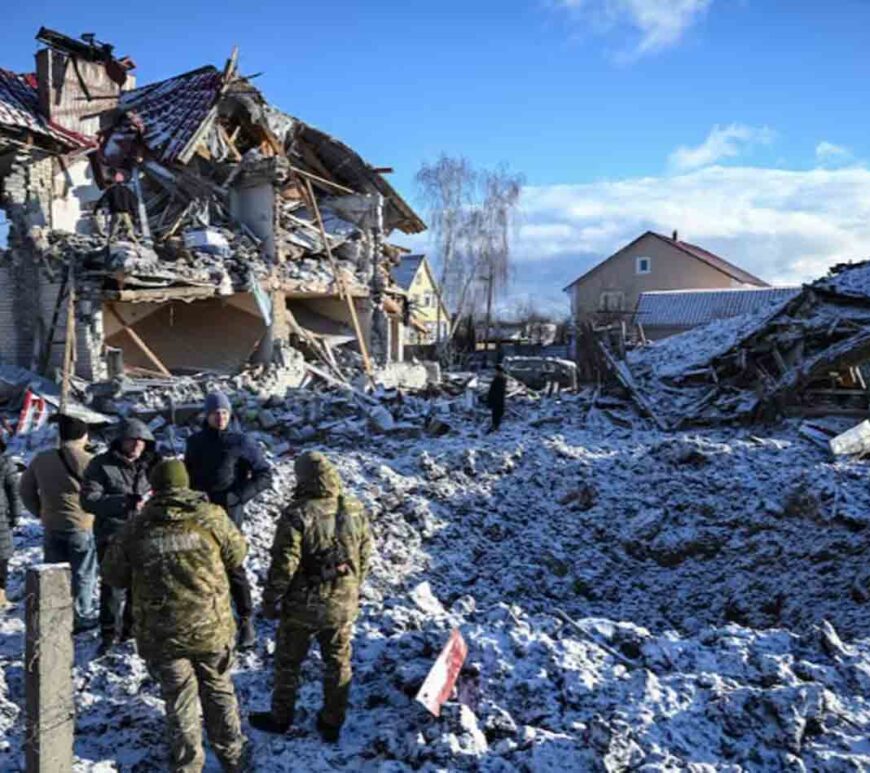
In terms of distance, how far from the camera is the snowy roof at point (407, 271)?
45.6m

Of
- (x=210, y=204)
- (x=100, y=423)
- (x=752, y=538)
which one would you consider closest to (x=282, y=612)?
(x=752, y=538)

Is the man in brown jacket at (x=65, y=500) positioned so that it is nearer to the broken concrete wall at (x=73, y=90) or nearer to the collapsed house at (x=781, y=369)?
the collapsed house at (x=781, y=369)

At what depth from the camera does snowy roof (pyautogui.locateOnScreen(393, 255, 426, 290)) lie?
45594 mm

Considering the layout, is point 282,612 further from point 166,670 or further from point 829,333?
point 829,333

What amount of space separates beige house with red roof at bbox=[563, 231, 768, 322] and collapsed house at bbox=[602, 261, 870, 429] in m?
23.0

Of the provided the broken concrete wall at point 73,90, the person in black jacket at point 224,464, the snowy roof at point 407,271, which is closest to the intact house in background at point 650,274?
the snowy roof at point 407,271

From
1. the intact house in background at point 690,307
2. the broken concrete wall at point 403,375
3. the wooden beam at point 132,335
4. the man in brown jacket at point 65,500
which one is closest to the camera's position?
the man in brown jacket at point 65,500

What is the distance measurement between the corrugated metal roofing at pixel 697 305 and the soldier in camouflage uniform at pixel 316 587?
30.0m

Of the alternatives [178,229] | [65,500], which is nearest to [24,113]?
[178,229]

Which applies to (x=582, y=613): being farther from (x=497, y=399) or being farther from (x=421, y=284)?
(x=421, y=284)

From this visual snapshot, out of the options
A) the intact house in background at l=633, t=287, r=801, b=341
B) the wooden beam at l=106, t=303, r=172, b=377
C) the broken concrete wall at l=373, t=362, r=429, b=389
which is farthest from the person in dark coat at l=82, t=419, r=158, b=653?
the intact house in background at l=633, t=287, r=801, b=341

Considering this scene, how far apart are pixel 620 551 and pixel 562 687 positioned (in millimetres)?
4892

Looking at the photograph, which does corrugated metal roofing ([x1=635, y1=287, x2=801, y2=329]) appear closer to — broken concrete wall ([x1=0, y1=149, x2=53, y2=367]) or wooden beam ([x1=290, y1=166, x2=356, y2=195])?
wooden beam ([x1=290, y1=166, x2=356, y2=195])

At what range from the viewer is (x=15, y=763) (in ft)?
12.0
